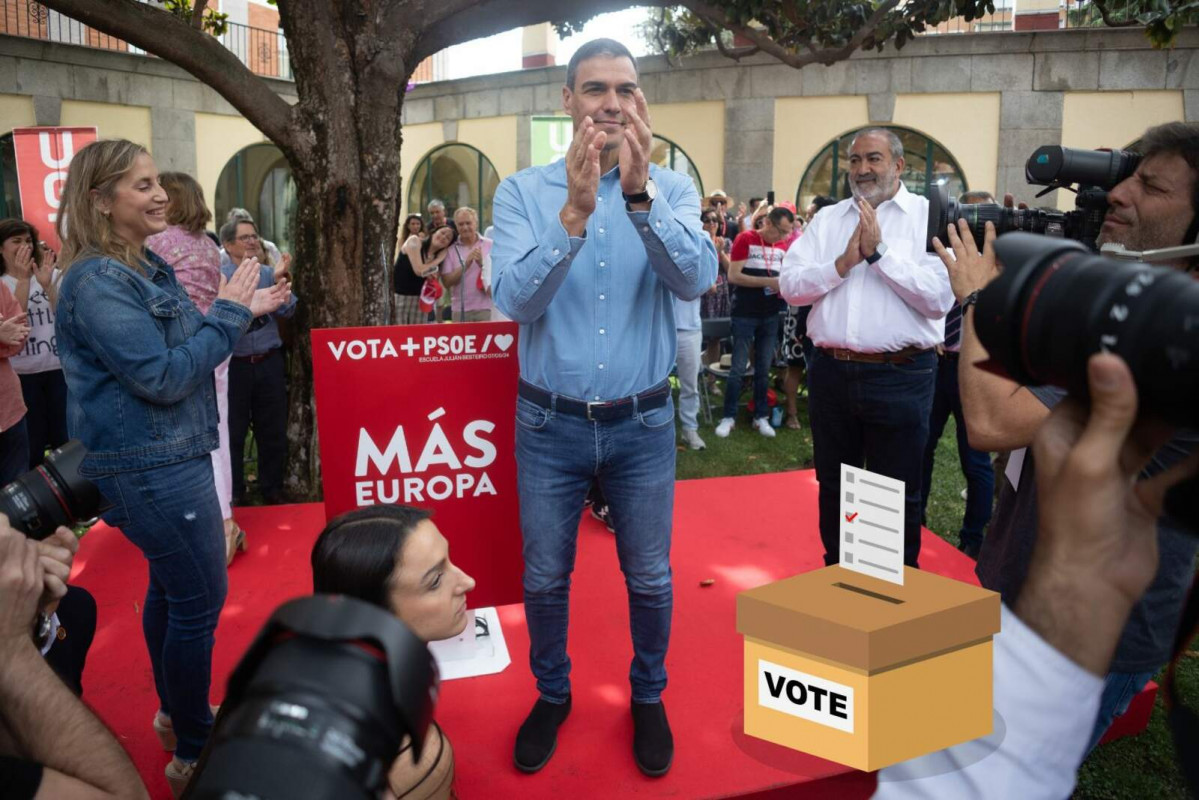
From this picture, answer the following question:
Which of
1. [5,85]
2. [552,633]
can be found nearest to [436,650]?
[552,633]

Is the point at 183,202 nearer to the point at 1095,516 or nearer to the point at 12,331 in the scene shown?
the point at 12,331

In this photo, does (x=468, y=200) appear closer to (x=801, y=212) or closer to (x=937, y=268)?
(x=801, y=212)

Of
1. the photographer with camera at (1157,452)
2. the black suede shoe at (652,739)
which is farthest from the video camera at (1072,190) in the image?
the black suede shoe at (652,739)

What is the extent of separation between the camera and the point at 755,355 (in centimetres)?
792

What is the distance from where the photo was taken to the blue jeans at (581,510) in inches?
105

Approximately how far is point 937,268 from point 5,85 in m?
15.3

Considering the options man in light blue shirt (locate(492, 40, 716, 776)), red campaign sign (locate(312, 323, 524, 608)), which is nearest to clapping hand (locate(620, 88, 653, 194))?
man in light blue shirt (locate(492, 40, 716, 776))

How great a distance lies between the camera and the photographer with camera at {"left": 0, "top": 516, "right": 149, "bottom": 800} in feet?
4.07

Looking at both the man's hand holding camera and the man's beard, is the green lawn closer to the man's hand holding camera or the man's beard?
the man's hand holding camera

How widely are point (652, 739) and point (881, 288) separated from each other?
6.70 ft

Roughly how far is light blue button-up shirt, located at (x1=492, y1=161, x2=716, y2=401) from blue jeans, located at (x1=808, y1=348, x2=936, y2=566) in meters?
1.30

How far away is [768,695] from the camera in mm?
1175

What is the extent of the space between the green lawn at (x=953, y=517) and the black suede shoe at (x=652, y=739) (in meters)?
1.30

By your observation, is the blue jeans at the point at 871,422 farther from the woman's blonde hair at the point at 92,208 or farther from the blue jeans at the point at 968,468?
the woman's blonde hair at the point at 92,208
